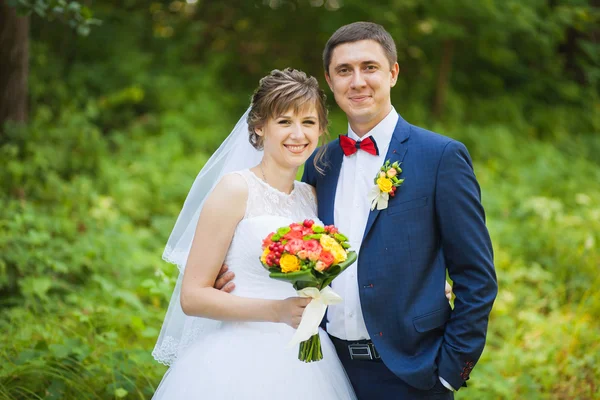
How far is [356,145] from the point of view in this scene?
9.55 feet

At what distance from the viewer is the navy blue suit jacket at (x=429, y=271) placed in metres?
2.58

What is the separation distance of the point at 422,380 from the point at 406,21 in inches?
361

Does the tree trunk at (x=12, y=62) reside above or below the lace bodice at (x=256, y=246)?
above

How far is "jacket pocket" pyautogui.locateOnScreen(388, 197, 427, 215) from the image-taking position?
8.68 feet

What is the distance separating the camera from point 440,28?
966 cm

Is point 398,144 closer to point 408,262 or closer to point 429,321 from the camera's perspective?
point 408,262

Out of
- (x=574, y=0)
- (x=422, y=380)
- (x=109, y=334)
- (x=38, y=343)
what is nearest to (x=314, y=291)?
(x=422, y=380)

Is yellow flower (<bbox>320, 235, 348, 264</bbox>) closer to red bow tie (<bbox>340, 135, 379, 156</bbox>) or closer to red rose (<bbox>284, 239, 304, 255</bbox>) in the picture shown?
red rose (<bbox>284, 239, 304, 255</bbox>)

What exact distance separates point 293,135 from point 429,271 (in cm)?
93

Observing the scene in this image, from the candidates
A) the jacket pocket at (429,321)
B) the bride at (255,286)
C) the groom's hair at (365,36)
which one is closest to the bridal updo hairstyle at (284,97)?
the bride at (255,286)

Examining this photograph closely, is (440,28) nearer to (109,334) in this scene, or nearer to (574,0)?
(574,0)

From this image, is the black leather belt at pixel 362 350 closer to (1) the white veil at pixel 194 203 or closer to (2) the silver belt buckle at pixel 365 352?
(2) the silver belt buckle at pixel 365 352

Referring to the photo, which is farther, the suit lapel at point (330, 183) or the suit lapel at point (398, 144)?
the suit lapel at point (330, 183)

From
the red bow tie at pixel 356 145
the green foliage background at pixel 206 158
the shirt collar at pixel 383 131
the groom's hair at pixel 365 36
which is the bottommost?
the green foliage background at pixel 206 158
